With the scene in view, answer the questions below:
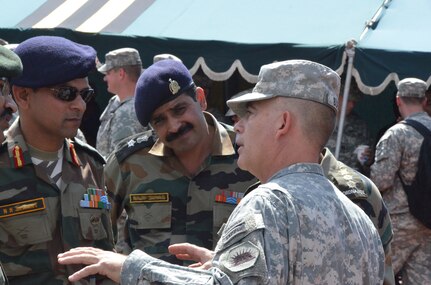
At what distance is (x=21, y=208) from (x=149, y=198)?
27.8 inches

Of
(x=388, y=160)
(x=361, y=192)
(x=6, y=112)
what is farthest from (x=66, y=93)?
(x=388, y=160)

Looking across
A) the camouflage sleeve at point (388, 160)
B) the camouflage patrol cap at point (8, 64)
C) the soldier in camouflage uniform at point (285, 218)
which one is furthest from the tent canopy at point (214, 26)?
the soldier in camouflage uniform at point (285, 218)

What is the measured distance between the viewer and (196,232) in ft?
13.2

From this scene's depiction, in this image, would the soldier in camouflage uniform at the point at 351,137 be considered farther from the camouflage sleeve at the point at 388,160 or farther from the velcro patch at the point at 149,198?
the velcro patch at the point at 149,198

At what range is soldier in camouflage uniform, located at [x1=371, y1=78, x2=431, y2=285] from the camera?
23.6 ft

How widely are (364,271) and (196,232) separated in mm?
1552

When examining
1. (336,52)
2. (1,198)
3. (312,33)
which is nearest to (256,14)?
(312,33)

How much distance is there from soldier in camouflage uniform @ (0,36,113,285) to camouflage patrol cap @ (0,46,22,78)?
388 mm

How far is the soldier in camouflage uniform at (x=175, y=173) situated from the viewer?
13.2 ft

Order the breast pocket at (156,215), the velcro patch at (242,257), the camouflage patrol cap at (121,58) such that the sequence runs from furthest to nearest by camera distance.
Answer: the camouflage patrol cap at (121,58)
the breast pocket at (156,215)
the velcro patch at (242,257)

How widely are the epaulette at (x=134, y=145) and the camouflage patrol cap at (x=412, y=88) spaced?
362cm

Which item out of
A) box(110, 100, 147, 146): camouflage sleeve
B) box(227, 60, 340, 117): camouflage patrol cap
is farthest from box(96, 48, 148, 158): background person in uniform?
box(227, 60, 340, 117): camouflage patrol cap

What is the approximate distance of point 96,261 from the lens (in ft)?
8.40

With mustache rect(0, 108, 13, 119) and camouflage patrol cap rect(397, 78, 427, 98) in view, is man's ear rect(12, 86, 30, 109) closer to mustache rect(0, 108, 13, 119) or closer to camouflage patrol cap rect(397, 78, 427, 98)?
mustache rect(0, 108, 13, 119)
